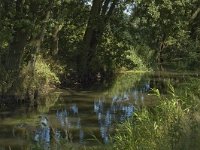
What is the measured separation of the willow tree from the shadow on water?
11.5 ft

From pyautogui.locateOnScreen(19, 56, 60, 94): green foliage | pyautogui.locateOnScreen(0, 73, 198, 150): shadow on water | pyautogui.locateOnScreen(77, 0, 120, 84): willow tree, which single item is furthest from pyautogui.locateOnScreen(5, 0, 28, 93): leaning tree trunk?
pyautogui.locateOnScreen(77, 0, 120, 84): willow tree

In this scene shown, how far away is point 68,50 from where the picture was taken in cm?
2905

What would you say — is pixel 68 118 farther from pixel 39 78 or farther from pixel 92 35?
pixel 92 35

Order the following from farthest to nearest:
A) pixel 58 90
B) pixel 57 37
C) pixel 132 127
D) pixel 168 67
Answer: pixel 168 67, pixel 57 37, pixel 58 90, pixel 132 127

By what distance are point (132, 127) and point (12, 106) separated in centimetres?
997

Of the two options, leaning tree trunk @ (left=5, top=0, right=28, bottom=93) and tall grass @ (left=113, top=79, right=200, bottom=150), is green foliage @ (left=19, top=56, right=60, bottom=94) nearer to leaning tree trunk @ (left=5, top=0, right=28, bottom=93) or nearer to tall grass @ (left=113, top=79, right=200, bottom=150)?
leaning tree trunk @ (left=5, top=0, right=28, bottom=93)

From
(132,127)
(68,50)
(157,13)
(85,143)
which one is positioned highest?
(157,13)

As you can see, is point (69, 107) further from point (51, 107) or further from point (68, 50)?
point (68, 50)

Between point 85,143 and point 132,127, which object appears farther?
point 85,143

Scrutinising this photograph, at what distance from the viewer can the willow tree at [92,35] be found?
2855 centimetres

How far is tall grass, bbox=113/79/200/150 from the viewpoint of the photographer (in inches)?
309

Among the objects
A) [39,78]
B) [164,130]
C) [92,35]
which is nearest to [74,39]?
[92,35]

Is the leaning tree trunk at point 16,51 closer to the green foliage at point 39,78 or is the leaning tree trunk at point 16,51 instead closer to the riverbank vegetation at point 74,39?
the riverbank vegetation at point 74,39

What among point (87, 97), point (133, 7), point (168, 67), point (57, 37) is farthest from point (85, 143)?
point (168, 67)
